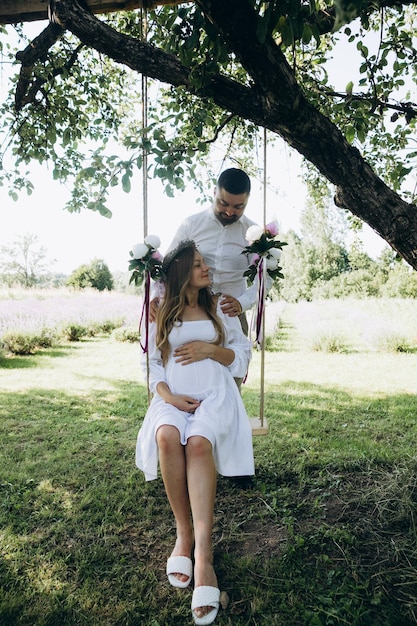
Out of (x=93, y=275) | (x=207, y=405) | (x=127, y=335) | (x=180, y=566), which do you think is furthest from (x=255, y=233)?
(x=93, y=275)

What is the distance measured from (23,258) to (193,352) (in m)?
35.5

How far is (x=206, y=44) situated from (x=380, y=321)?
9.35 meters

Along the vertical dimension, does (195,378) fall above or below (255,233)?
below

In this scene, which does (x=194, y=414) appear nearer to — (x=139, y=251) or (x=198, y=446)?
(x=198, y=446)

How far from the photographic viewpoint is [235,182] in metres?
2.78

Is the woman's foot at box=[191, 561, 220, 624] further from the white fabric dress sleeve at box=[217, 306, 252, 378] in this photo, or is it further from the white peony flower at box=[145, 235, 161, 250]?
the white peony flower at box=[145, 235, 161, 250]

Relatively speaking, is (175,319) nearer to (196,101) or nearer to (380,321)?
(196,101)

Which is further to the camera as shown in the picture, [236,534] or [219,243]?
Result: [219,243]

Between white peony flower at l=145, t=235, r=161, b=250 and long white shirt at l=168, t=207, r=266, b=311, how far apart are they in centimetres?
22

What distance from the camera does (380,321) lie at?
409 inches

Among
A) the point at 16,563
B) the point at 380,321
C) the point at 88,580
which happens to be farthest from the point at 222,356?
the point at 380,321

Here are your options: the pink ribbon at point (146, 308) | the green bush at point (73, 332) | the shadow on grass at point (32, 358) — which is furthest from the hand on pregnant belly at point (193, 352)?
the green bush at point (73, 332)

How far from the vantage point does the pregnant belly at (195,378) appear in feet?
8.66

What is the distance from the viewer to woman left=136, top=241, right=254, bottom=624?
83.8 inches
